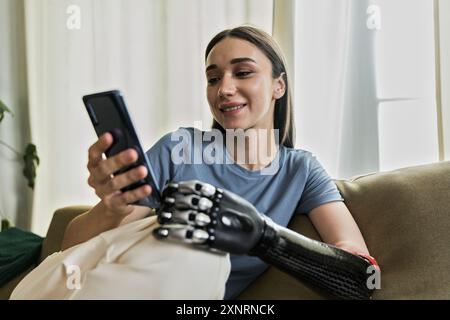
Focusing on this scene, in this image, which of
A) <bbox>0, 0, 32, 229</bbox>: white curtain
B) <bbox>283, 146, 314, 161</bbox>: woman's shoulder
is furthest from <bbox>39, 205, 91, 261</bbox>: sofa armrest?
<bbox>0, 0, 32, 229</bbox>: white curtain

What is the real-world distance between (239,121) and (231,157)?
0.09m

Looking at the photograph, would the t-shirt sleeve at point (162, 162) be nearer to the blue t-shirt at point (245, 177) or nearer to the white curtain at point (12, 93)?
the blue t-shirt at point (245, 177)

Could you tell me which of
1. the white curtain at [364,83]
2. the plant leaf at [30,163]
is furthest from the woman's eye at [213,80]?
the plant leaf at [30,163]

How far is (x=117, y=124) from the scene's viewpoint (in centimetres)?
86

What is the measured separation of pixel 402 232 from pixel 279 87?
462 mm

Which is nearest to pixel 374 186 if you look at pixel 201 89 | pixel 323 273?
pixel 323 273

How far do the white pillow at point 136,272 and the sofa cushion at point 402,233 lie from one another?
298mm

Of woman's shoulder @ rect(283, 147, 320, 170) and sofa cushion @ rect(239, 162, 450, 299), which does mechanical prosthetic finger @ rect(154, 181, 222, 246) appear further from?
woman's shoulder @ rect(283, 147, 320, 170)

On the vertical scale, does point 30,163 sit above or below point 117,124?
below

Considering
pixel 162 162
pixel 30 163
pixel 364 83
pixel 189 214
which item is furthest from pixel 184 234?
pixel 30 163

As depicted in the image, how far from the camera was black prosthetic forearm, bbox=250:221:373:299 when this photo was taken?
0.89 meters

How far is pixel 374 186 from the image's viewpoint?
117cm

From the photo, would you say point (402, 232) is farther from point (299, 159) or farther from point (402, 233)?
point (299, 159)

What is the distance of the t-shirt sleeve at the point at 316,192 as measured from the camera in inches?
45.3
